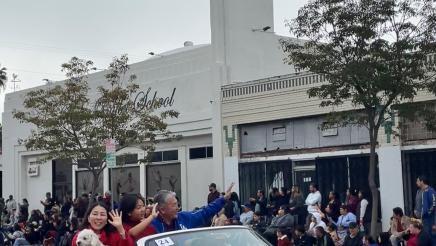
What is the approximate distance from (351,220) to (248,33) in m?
11.5

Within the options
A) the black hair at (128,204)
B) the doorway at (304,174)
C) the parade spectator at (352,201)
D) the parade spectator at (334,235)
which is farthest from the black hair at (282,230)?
the black hair at (128,204)

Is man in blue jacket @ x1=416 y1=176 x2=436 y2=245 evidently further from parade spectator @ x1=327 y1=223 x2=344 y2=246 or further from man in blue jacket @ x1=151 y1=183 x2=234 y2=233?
man in blue jacket @ x1=151 y1=183 x2=234 y2=233

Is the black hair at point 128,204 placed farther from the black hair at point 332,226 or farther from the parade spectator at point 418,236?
the black hair at point 332,226

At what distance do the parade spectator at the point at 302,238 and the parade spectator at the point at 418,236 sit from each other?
3.55 meters

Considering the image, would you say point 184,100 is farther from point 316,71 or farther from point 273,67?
point 316,71

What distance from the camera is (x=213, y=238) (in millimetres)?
7195

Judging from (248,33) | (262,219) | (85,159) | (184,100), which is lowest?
(262,219)

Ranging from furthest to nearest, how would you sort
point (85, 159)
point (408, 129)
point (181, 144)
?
point (181, 144)
point (85, 159)
point (408, 129)

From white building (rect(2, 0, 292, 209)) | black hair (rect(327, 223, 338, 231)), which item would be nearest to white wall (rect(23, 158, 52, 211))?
white building (rect(2, 0, 292, 209))

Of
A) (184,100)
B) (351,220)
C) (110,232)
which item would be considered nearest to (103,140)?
(184,100)

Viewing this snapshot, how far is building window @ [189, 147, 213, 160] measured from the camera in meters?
29.9

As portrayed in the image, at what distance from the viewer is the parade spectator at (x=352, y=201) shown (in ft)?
67.9

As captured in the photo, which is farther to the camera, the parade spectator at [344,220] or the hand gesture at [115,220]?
the parade spectator at [344,220]

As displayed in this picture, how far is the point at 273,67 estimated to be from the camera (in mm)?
29953
